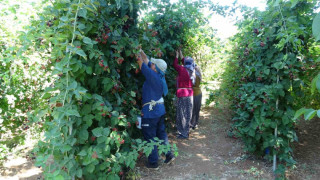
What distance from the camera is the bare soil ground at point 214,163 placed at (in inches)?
139

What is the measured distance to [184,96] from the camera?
209 inches

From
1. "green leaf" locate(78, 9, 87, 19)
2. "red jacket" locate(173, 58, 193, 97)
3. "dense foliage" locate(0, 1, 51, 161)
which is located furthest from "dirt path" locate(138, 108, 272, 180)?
"green leaf" locate(78, 9, 87, 19)

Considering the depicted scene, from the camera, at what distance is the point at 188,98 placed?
17.4 ft

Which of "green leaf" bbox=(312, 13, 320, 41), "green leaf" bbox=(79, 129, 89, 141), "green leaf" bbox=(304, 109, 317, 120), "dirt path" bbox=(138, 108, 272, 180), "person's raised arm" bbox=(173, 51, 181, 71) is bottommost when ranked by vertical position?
"dirt path" bbox=(138, 108, 272, 180)

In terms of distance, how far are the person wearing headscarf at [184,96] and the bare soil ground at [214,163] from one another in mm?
301

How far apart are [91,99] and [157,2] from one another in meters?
2.88

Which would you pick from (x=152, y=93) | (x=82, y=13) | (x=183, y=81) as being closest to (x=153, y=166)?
(x=152, y=93)

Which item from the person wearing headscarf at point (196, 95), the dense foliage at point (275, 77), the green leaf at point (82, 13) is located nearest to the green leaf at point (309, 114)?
the green leaf at point (82, 13)

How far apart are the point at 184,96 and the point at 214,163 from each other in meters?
1.66

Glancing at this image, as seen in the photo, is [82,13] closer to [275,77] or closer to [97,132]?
[97,132]

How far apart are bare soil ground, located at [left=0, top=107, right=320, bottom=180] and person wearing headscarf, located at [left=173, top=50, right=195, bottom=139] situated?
0.99ft

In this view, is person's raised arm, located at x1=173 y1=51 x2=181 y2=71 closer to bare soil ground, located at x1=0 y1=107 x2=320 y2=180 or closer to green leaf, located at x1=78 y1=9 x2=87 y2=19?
bare soil ground, located at x1=0 y1=107 x2=320 y2=180

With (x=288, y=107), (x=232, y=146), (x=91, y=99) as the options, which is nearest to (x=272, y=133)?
(x=288, y=107)

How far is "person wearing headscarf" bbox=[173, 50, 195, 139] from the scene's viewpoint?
5.28 meters
